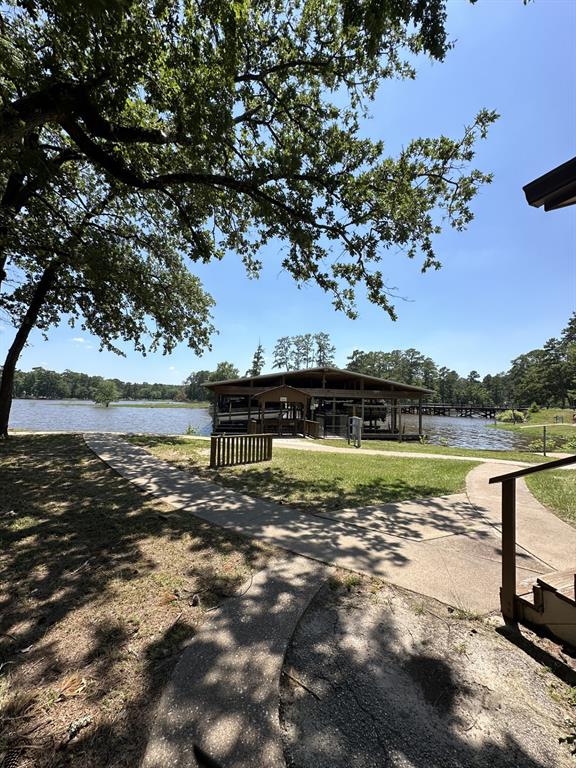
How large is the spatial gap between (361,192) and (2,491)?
9.32 metres

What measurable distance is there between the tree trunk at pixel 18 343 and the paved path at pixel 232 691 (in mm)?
14379

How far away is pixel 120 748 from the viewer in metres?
1.65

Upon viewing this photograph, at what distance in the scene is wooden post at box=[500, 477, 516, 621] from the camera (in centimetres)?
279

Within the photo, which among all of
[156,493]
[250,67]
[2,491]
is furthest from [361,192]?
[2,491]

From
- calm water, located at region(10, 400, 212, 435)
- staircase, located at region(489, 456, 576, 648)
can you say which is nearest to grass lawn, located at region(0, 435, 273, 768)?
staircase, located at region(489, 456, 576, 648)

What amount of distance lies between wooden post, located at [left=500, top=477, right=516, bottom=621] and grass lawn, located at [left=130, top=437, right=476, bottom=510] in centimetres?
306

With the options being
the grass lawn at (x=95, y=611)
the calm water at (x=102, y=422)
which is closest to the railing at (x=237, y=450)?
the grass lawn at (x=95, y=611)

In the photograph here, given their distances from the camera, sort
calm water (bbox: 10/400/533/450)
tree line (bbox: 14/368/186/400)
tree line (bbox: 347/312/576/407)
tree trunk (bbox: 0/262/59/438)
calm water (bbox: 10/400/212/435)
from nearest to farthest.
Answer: tree trunk (bbox: 0/262/59/438) → calm water (bbox: 10/400/533/450) → calm water (bbox: 10/400/212/435) → tree line (bbox: 347/312/576/407) → tree line (bbox: 14/368/186/400)

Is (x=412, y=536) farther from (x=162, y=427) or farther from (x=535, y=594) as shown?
(x=162, y=427)

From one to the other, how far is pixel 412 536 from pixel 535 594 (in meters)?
1.78

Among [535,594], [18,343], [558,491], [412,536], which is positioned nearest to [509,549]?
[535,594]

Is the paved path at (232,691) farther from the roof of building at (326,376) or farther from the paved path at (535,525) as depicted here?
the roof of building at (326,376)

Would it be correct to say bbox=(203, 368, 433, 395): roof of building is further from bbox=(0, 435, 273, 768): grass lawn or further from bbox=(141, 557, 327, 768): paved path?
bbox=(141, 557, 327, 768): paved path

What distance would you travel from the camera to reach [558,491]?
655 centimetres
